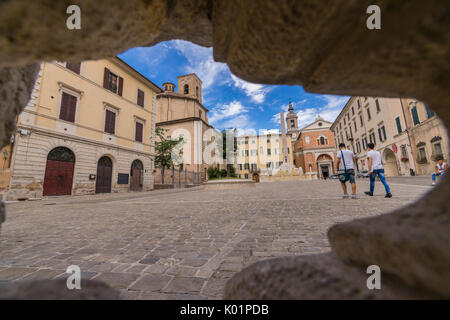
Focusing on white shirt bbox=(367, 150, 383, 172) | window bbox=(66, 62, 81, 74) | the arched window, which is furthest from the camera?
window bbox=(66, 62, 81, 74)

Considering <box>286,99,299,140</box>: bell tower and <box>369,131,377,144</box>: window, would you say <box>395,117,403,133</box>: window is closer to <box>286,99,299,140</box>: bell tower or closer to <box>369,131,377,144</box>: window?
<box>369,131,377,144</box>: window

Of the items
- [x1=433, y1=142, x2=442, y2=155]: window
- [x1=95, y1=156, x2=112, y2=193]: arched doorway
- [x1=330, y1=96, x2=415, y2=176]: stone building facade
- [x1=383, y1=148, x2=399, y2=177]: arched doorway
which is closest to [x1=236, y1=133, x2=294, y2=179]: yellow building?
[x1=330, y1=96, x2=415, y2=176]: stone building facade

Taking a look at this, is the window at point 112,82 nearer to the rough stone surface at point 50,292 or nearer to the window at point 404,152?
the rough stone surface at point 50,292

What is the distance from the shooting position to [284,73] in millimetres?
723

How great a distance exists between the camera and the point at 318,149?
4222cm

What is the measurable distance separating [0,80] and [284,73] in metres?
1.02

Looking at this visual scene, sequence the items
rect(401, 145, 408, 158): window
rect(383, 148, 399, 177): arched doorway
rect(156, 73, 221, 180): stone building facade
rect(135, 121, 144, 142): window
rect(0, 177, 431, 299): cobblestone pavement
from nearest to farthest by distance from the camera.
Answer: rect(0, 177, 431, 299): cobblestone pavement → rect(135, 121, 144, 142): window → rect(401, 145, 408, 158): window → rect(383, 148, 399, 177): arched doorway → rect(156, 73, 221, 180): stone building facade

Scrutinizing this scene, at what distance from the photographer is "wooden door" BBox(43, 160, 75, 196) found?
11125mm

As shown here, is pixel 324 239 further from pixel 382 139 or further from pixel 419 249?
pixel 382 139

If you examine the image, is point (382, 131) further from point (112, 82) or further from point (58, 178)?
point (58, 178)

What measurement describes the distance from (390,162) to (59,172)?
3012 cm

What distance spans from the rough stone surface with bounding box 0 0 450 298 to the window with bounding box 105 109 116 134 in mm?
16492

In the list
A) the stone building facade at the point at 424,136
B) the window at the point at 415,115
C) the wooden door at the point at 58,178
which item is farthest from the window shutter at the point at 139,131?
the window at the point at 415,115
